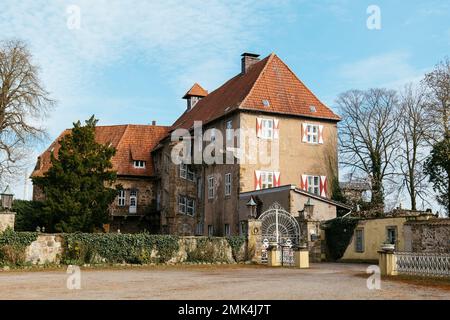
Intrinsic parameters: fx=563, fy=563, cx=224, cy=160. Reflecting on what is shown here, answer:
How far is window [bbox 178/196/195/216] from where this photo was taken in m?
39.8

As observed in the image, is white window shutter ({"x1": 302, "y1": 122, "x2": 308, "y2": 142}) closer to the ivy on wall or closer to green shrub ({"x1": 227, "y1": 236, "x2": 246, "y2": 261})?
the ivy on wall

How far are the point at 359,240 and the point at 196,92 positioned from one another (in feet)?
79.5

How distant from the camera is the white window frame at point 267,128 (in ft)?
113

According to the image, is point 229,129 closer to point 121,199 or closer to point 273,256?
point 273,256

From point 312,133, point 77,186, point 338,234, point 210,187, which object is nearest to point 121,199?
point 210,187

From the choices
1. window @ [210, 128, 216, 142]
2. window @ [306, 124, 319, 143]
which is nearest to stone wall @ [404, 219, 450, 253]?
window @ [306, 124, 319, 143]

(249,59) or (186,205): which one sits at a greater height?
(249,59)

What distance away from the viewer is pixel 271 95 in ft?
117

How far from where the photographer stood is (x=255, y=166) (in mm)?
33906

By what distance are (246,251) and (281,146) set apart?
31.8ft

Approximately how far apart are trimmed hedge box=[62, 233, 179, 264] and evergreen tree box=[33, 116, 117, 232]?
29.6 ft
